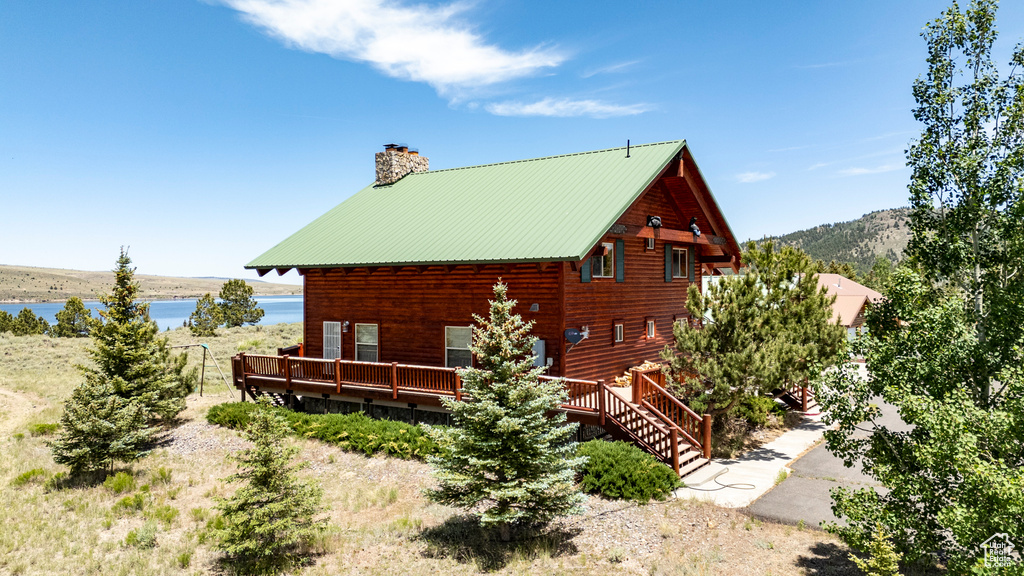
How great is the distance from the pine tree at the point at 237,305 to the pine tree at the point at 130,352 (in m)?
50.6

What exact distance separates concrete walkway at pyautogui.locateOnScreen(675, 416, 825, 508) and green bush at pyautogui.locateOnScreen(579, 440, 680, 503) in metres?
0.53

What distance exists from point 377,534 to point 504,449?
10.5 feet

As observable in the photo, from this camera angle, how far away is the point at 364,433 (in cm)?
1694

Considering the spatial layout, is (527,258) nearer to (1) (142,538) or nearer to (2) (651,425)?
(2) (651,425)

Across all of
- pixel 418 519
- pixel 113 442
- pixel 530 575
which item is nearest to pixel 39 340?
pixel 113 442

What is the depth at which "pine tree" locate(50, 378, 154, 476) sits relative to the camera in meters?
15.8

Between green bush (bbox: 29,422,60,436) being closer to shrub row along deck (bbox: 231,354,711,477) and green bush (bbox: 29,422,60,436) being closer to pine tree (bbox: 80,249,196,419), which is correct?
pine tree (bbox: 80,249,196,419)

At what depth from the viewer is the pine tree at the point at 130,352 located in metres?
19.3

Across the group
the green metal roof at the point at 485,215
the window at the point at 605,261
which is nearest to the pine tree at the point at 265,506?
the green metal roof at the point at 485,215

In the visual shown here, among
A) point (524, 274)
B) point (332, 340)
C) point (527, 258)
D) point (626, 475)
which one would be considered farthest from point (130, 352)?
point (626, 475)

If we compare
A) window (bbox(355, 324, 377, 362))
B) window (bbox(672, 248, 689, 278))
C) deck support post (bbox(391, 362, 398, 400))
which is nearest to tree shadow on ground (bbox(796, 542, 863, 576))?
deck support post (bbox(391, 362, 398, 400))

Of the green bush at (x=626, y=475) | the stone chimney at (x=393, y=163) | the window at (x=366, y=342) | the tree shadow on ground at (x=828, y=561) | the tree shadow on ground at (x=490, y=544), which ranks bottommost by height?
the tree shadow on ground at (x=490, y=544)

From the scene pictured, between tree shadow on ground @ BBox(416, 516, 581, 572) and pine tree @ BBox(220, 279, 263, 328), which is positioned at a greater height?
pine tree @ BBox(220, 279, 263, 328)

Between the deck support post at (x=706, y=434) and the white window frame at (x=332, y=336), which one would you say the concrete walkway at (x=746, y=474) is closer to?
the deck support post at (x=706, y=434)
